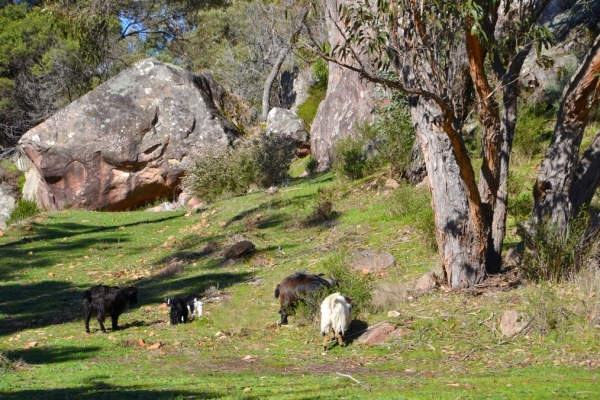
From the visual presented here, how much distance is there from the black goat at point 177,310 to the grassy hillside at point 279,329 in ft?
0.56

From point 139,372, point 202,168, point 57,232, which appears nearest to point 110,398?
point 139,372

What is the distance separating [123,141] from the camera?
80.8ft

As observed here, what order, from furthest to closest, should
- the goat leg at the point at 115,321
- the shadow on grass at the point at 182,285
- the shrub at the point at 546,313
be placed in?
the shadow on grass at the point at 182,285 → the goat leg at the point at 115,321 → the shrub at the point at 546,313

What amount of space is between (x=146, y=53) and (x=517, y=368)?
1643 inches

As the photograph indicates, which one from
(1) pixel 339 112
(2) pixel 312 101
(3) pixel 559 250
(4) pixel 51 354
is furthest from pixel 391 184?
(2) pixel 312 101

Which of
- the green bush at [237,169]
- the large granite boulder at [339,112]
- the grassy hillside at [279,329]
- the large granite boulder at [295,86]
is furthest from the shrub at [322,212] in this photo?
the large granite boulder at [295,86]

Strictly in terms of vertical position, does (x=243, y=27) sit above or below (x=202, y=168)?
above

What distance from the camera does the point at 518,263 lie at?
1043 centimetres

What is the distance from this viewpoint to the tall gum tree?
31.1 ft

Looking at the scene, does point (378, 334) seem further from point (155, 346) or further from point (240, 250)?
point (240, 250)

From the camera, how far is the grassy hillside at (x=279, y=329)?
7324mm

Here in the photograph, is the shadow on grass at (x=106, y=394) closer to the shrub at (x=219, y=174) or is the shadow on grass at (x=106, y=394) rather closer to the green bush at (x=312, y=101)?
the shrub at (x=219, y=174)

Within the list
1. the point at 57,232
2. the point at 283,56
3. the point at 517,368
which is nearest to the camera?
the point at 517,368

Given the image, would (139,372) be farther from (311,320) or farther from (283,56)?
(283,56)
